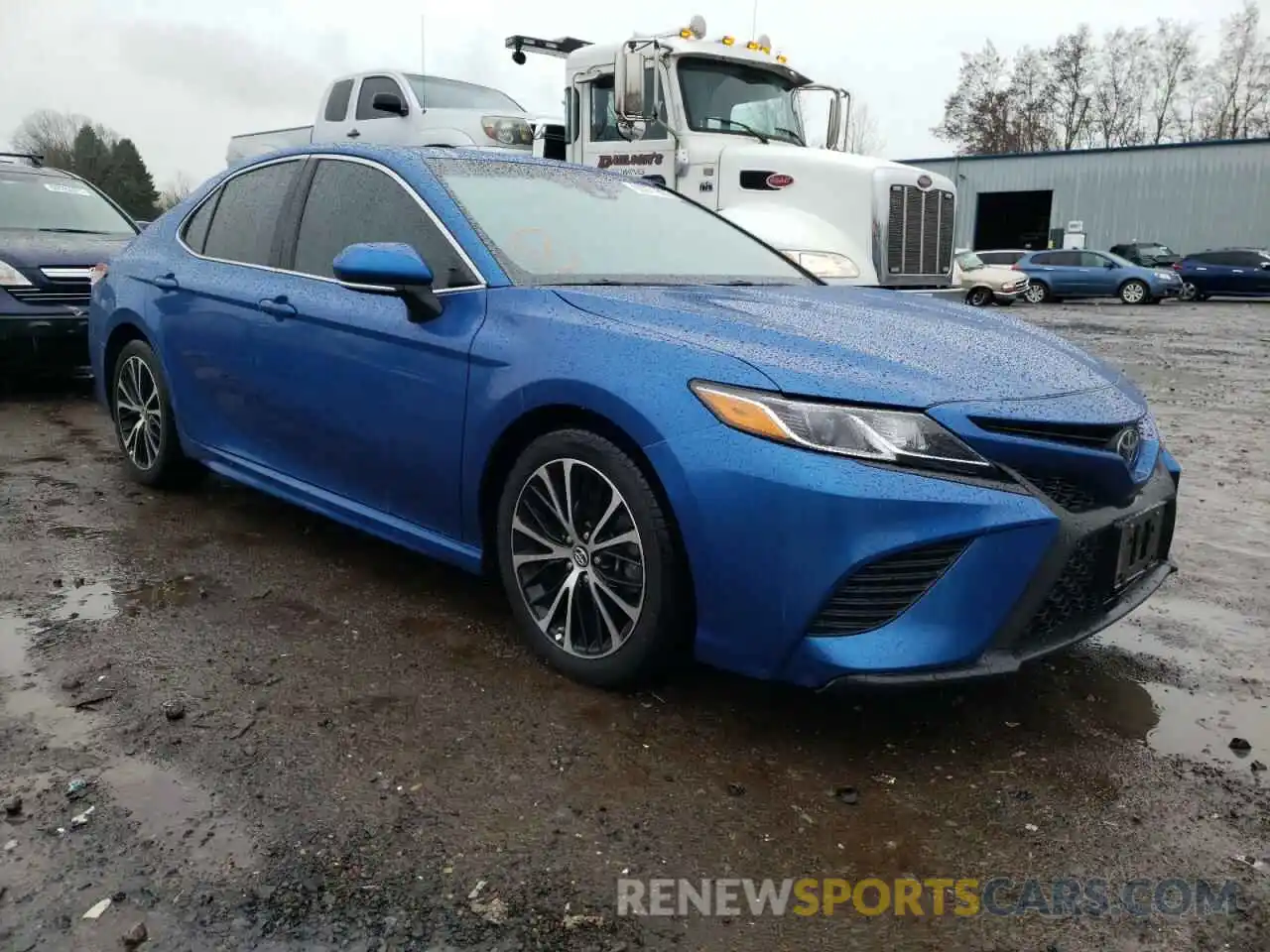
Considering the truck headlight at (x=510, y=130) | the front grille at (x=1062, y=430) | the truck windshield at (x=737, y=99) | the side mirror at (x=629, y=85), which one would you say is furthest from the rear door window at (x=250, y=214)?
the truck headlight at (x=510, y=130)

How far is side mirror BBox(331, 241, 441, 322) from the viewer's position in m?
3.23

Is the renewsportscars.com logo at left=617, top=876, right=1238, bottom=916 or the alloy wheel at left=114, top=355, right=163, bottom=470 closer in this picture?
the renewsportscars.com logo at left=617, top=876, right=1238, bottom=916

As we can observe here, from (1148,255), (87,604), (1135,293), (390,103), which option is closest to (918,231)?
(390,103)

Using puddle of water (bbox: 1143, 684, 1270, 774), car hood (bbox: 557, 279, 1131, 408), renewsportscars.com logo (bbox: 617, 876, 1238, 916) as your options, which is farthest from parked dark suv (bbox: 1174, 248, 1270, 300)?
renewsportscars.com logo (bbox: 617, 876, 1238, 916)

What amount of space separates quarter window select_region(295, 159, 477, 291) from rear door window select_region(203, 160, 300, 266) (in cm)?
23

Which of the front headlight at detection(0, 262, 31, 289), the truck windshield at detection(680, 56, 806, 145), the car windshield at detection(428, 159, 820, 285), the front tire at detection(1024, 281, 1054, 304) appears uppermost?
the truck windshield at detection(680, 56, 806, 145)

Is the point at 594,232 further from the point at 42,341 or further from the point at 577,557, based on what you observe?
the point at 42,341

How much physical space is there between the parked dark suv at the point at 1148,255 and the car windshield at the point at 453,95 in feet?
84.2

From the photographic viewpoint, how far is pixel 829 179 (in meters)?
8.64

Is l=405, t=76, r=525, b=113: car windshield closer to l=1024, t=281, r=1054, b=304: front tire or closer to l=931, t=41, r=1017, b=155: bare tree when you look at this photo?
l=1024, t=281, r=1054, b=304: front tire

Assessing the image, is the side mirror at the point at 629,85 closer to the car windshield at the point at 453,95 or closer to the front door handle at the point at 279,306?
the car windshield at the point at 453,95

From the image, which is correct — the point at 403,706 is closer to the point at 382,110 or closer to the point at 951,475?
the point at 951,475

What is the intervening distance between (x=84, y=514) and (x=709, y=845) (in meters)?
3.61

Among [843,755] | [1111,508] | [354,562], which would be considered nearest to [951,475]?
[1111,508]
